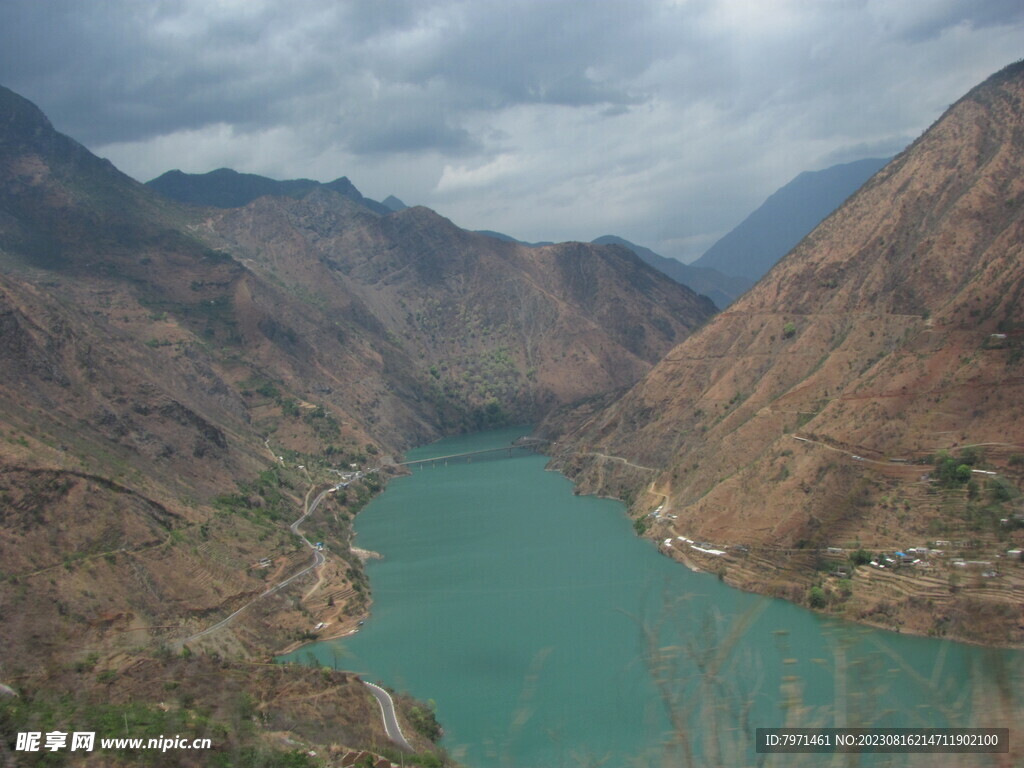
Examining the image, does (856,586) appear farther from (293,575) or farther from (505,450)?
(505,450)

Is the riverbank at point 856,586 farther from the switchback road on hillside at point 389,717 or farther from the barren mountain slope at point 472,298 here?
the barren mountain slope at point 472,298

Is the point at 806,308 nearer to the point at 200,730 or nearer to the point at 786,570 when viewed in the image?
the point at 786,570

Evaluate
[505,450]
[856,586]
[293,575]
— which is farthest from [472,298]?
[856,586]

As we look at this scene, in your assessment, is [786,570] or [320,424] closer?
[786,570]

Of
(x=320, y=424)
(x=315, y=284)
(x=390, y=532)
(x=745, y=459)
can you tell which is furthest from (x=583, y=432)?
(x=315, y=284)

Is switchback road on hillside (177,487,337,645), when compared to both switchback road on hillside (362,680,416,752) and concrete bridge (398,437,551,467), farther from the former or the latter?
concrete bridge (398,437,551,467)

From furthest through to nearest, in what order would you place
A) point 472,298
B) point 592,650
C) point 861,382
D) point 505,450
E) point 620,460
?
point 472,298
point 505,450
point 620,460
point 861,382
point 592,650
